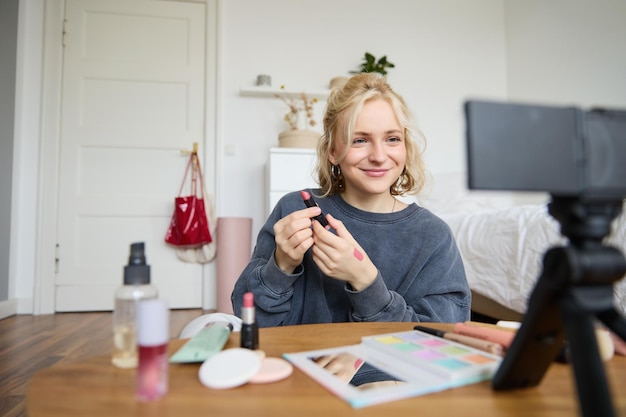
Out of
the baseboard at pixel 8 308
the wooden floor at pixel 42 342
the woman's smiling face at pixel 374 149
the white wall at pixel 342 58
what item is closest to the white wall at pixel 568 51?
the white wall at pixel 342 58

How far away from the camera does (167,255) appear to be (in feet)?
8.68

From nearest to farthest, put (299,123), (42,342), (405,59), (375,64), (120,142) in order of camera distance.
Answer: (42,342) < (120,142) < (299,123) < (375,64) < (405,59)

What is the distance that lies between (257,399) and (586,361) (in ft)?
0.76

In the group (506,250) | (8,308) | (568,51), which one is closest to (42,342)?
(8,308)

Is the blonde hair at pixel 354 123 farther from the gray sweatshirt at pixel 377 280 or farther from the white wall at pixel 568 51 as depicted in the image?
the white wall at pixel 568 51

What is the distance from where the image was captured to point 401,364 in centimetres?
39

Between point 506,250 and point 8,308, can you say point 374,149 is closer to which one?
point 506,250

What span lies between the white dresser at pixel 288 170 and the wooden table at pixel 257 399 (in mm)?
2025

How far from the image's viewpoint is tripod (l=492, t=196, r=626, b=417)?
0.24 meters

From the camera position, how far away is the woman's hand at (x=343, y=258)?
0.61 m

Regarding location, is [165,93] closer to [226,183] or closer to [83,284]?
[226,183]

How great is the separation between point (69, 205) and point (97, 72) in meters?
0.88

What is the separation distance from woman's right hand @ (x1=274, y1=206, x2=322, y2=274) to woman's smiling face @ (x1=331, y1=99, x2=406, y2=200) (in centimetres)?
23

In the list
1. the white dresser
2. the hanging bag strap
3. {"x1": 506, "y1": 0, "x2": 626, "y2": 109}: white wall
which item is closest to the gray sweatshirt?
the white dresser
